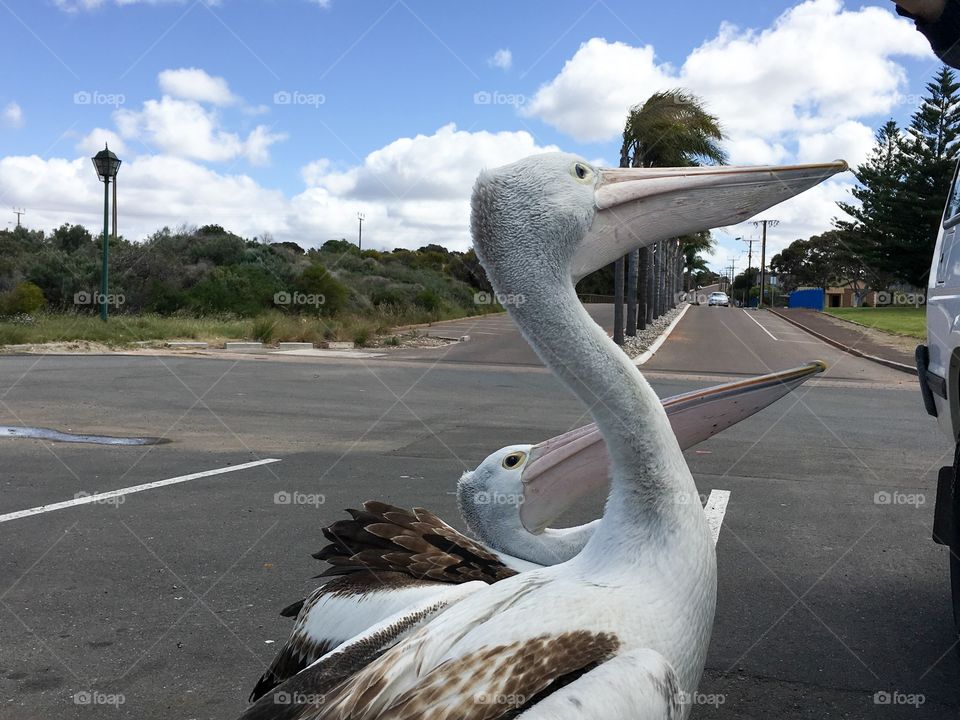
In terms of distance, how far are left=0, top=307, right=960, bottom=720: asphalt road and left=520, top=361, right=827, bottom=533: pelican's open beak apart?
0.98 meters

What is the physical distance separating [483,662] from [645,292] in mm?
28550

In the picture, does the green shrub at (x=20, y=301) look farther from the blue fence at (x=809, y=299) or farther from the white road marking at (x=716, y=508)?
the blue fence at (x=809, y=299)

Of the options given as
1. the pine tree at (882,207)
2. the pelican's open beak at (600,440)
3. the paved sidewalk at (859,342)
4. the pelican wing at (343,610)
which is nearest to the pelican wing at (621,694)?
the pelican wing at (343,610)

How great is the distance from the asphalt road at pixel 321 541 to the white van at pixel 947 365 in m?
0.57

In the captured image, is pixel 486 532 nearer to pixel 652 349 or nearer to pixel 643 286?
pixel 652 349

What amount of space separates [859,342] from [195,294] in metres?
24.3

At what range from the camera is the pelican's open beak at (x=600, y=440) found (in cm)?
221

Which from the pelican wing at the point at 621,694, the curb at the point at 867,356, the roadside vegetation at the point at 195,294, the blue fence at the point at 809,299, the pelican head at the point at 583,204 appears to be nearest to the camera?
the pelican wing at the point at 621,694

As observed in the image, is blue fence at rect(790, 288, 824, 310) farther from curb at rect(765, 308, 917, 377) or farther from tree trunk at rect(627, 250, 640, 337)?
tree trunk at rect(627, 250, 640, 337)

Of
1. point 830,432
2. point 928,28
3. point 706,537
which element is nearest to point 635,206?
point 706,537

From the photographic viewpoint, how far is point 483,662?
1568 millimetres

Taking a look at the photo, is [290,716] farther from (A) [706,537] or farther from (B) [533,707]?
(A) [706,537]

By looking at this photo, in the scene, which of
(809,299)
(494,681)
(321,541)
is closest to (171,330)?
(321,541)

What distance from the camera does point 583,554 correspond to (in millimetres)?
1888
